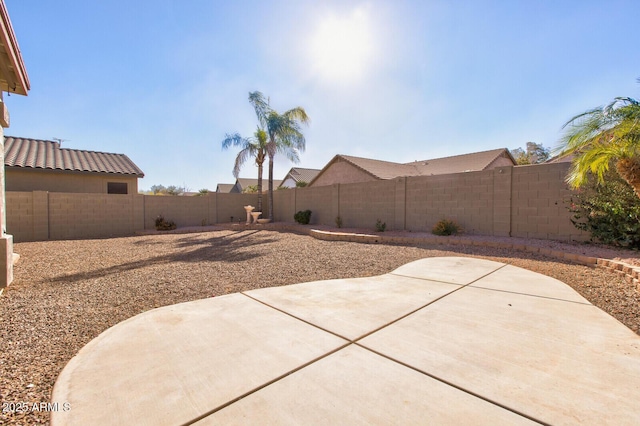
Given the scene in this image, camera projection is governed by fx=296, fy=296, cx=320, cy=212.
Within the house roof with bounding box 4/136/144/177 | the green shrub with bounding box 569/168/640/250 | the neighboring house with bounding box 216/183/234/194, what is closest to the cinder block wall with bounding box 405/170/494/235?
the green shrub with bounding box 569/168/640/250

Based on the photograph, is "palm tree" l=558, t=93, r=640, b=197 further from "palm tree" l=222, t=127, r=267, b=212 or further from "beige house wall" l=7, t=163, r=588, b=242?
"palm tree" l=222, t=127, r=267, b=212

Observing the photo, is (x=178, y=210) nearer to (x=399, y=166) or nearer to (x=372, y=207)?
(x=372, y=207)

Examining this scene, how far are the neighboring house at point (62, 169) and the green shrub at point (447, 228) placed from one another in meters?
16.8

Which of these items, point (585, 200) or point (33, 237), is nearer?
point (585, 200)

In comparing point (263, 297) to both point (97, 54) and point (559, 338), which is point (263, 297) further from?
point (97, 54)

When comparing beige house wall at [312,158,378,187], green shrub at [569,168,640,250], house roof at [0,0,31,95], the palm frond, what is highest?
the palm frond

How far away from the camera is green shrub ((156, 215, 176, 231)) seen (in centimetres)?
1471

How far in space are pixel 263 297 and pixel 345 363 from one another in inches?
78.1

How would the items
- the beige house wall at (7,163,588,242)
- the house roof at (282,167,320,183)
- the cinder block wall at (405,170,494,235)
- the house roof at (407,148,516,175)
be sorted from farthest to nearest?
the house roof at (282,167,320,183) < the house roof at (407,148,516,175) < the cinder block wall at (405,170,494,235) < the beige house wall at (7,163,588,242)

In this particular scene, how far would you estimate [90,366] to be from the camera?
2361 millimetres

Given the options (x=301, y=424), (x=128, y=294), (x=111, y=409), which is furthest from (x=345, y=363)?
(x=128, y=294)

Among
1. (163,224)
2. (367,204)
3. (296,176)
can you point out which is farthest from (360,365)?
(296,176)

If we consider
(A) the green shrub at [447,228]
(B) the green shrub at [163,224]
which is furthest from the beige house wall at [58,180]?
(A) the green shrub at [447,228]

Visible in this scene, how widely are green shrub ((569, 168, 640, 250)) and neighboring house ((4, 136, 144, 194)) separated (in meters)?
20.1
